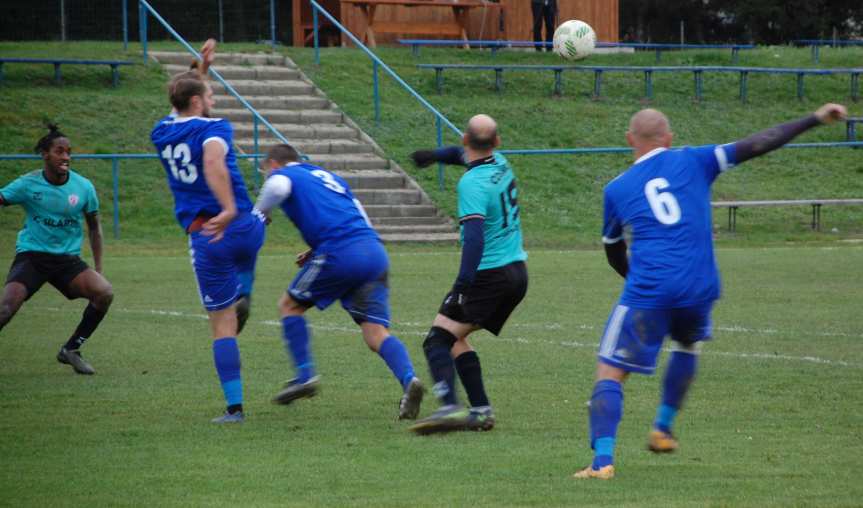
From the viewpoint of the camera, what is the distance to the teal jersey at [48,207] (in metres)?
10.3

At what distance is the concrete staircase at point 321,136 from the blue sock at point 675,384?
52.7 ft

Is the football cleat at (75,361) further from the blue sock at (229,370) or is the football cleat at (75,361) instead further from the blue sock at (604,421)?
the blue sock at (604,421)

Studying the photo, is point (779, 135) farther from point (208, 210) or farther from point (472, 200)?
point (208, 210)

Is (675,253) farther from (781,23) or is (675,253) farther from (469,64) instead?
(781,23)

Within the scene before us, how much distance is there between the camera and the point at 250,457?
6945mm

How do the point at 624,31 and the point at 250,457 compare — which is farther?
the point at 624,31

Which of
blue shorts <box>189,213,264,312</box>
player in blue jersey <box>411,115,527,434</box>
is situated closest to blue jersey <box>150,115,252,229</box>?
blue shorts <box>189,213,264,312</box>

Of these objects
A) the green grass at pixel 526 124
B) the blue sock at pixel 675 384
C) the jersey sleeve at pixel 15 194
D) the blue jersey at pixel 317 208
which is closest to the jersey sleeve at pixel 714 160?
the blue sock at pixel 675 384

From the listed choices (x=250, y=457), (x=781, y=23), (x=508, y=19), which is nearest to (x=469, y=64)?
(x=508, y=19)

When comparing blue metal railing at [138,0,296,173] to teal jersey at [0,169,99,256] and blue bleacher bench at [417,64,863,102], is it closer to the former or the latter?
blue bleacher bench at [417,64,863,102]

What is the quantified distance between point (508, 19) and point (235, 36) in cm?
749

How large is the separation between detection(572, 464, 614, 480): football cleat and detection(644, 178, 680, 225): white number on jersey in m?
1.23

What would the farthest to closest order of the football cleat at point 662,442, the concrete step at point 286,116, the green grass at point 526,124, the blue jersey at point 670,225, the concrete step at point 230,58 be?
the concrete step at point 230,58
the concrete step at point 286,116
the green grass at point 526,124
the football cleat at point 662,442
the blue jersey at point 670,225

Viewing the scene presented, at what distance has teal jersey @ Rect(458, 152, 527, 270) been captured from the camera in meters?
7.40
